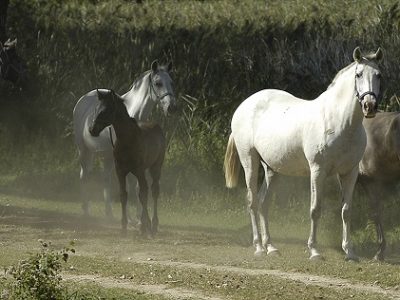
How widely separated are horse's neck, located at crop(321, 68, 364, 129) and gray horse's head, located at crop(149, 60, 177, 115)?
415cm

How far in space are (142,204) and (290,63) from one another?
258 inches

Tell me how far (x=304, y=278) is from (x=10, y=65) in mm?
11200

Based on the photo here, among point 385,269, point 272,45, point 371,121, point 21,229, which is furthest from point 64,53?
point 385,269

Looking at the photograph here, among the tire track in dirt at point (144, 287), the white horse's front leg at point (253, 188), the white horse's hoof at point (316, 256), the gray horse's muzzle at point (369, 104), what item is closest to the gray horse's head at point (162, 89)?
the white horse's front leg at point (253, 188)

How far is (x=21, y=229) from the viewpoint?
18.5 meters

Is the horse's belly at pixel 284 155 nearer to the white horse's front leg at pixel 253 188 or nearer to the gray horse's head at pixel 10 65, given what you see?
the white horse's front leg at pixel 253 188

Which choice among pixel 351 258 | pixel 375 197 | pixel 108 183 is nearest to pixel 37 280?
pixel 351 258

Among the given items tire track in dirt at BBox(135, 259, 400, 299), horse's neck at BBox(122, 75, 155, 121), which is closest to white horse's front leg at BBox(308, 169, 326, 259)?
tire track in dirt at BBox(135, 259, 400, 299)

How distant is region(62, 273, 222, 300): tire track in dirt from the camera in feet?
40.4

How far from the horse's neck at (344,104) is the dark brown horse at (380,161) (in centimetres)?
144

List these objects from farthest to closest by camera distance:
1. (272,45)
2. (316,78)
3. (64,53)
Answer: (64,53)
(272,45)
(316,78)

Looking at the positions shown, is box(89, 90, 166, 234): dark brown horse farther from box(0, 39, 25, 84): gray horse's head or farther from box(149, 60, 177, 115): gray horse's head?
box(0, 39, 25, 84): gray horse's head

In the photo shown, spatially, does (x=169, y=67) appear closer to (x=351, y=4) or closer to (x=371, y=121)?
(x=371, y=121)

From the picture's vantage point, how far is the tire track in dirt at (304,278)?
41.3 ft
